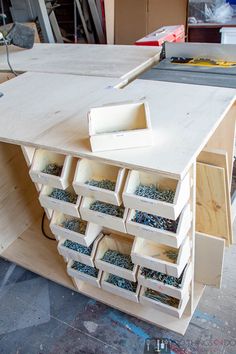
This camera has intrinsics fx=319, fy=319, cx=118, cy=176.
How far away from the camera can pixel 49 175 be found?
98 cm

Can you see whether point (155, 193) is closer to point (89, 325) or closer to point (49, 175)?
point (49, 175)

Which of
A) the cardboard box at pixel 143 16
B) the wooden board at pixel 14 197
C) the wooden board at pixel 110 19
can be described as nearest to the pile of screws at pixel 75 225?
the wooden board at pixel 14 197

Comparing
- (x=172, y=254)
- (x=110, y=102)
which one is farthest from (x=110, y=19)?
(x=172, y=254)

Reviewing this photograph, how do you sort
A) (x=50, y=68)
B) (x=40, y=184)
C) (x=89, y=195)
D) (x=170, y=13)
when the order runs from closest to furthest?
(x=89, y=195) → (x=40, y=184) → (x=50, y=68) → (x=170, y=13)

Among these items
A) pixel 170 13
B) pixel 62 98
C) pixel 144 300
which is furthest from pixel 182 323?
pixel 170 13

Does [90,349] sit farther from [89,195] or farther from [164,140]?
[164,140]

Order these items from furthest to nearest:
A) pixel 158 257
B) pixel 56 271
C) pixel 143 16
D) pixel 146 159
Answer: pixel 143 16 → pixel 56 271 → pixel 158 257 → pixel 146 159

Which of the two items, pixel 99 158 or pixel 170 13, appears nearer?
pixel 99 158

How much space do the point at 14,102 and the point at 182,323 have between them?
1050mm

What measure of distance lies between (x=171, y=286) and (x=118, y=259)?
0.23 meters

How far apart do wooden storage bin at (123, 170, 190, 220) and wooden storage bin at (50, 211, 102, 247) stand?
25 centimetres

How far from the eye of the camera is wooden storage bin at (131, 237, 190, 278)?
0.94 meters

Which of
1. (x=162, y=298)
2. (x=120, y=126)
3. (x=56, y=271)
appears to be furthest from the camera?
(x=56, y=271)

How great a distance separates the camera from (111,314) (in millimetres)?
1348
